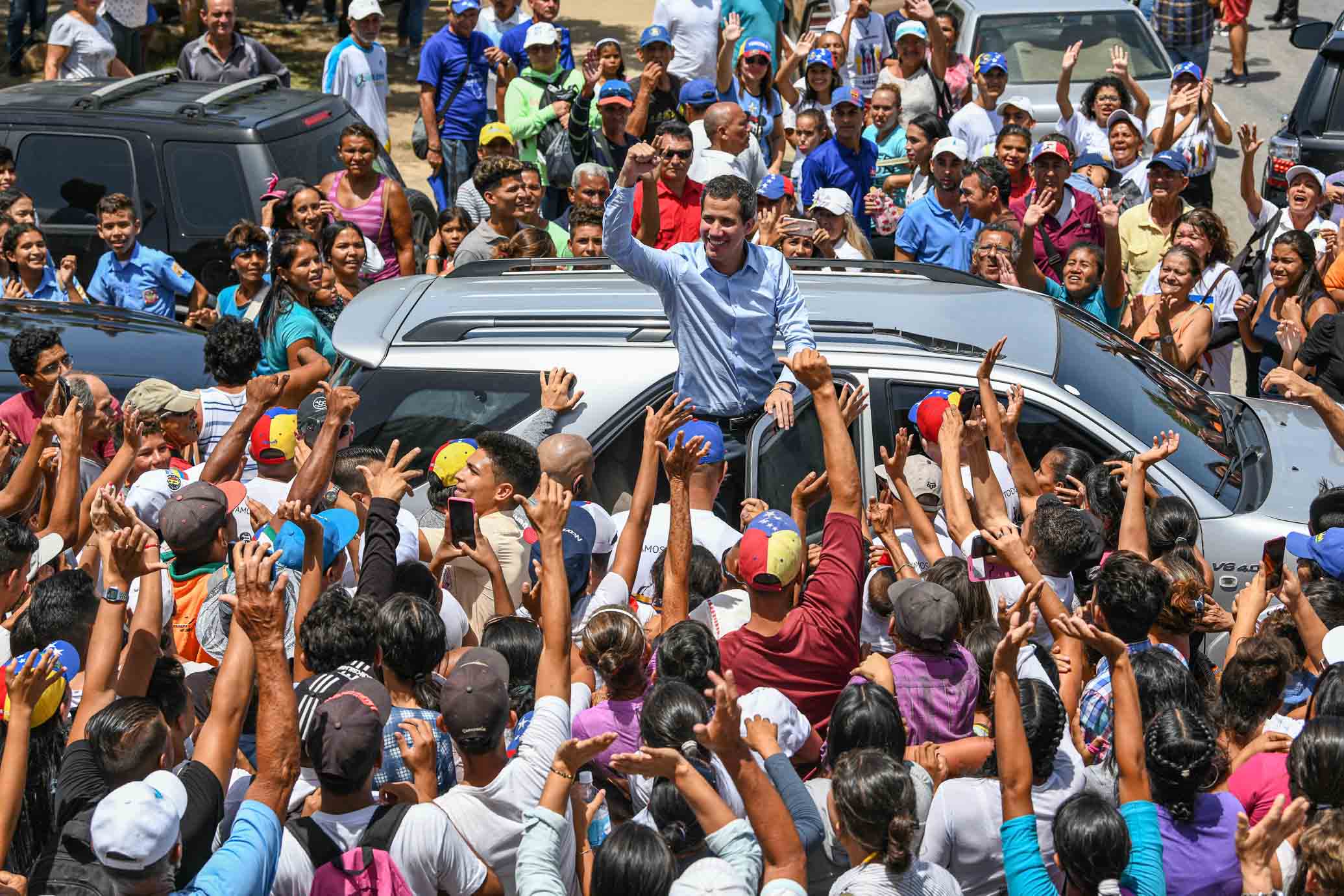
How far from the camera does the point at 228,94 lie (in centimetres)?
1025

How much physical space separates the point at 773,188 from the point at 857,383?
10.8ft

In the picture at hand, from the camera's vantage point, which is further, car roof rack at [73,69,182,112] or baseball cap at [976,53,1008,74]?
baseball cap at [976,53,1008,74]

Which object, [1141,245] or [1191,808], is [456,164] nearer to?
[1141,245]

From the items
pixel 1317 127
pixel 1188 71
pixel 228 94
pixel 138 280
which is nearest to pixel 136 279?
pixel 138 280

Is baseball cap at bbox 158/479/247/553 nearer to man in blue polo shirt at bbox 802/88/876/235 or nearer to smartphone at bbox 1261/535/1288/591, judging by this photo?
smartphone at bbox 1261/535/1288/591

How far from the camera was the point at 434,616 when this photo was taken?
13.9ft

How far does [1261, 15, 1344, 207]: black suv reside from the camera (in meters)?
10.5

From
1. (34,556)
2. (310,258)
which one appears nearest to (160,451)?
(34,556)

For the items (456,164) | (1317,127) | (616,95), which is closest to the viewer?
(616,95)

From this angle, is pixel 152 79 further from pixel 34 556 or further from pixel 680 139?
pixel 34 556

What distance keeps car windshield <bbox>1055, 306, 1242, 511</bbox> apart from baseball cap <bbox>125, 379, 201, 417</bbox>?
3.74 meters

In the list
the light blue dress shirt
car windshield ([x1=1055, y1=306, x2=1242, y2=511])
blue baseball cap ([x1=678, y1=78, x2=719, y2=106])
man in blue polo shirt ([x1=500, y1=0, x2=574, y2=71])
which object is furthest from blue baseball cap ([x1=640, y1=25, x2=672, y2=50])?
the light blue dress shirt

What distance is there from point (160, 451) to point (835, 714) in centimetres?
359

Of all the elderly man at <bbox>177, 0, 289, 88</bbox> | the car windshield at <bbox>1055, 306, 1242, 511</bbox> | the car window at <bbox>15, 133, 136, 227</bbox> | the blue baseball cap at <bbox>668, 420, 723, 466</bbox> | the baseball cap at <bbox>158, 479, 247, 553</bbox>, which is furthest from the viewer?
the elderly man at <bbox>177, 0, 289, 88</bbox>
